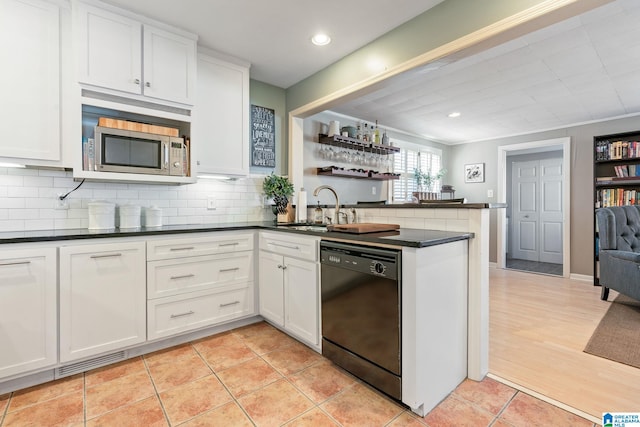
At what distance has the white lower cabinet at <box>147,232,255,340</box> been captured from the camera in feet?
7.45

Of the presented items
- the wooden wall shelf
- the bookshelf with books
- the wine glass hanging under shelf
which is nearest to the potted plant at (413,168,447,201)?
the wooden wall shelf

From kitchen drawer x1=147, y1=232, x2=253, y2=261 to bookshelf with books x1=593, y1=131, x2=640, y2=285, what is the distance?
15.3ft

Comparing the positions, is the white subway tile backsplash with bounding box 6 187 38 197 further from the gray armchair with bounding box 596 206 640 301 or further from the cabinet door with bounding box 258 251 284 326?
the gray armchair with bounding box 596 206 640 301

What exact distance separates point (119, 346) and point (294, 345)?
1211 millimetres

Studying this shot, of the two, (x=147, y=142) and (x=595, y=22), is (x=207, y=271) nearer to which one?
(x=147, y=142)

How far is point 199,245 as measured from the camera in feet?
8.03

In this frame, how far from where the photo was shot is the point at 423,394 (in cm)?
160

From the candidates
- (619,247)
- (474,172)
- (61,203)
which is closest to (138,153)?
(61,203)

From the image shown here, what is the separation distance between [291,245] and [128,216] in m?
1.31

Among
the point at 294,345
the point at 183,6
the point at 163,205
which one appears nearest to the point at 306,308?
→ the point at 294,345

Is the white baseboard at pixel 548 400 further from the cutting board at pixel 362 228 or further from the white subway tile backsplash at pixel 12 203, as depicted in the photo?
the white subway tile backsplash at pixel 12 203

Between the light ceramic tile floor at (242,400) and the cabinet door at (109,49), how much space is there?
1990 mm

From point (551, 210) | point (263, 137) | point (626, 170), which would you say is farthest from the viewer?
point (551, 210)

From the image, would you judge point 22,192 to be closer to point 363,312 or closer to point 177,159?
point 177,159
